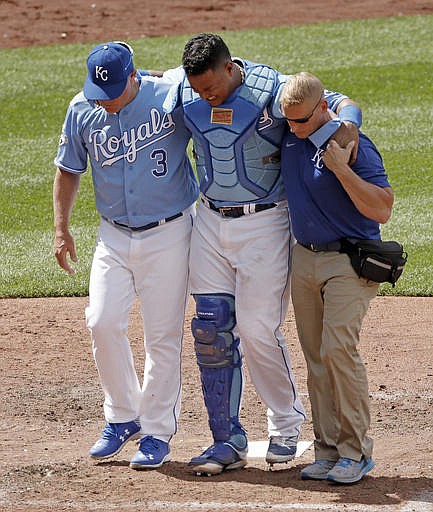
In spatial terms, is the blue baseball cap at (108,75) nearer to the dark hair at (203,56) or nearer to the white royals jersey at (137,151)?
the white royals jersey at (137,151)

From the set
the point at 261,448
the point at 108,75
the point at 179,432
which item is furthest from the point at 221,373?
the point at 108,75

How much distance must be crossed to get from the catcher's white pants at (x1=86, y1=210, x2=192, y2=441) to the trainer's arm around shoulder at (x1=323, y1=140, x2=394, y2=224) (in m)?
1.02

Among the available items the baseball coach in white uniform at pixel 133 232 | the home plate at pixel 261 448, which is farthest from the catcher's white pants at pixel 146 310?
the home plate at pixel 261 448

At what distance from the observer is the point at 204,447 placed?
5.73 meters

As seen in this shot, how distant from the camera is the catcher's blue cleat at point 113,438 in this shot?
542 centimetres

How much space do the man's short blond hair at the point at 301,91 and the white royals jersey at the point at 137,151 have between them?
2.42ft

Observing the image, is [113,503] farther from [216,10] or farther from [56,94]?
[216,10]

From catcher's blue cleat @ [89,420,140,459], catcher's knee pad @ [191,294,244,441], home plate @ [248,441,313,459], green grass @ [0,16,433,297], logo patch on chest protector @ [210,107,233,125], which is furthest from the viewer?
green grass @ [0,16,433,297]

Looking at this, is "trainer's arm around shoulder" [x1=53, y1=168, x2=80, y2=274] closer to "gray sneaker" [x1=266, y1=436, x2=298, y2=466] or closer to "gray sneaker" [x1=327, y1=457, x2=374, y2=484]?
"gray sneaker" [x1=266, y1=436, x2=298, y2=466]

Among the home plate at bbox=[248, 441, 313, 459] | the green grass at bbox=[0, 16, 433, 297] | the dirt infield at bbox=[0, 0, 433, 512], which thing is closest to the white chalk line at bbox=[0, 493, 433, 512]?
the dirt infield at bbox=[0, 0, 433, 512]

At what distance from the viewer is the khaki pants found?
489 cm

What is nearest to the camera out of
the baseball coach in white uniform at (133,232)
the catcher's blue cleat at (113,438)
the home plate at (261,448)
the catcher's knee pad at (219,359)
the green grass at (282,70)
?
the catcher's knee pad at (219,359)

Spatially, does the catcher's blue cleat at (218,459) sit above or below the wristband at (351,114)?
below

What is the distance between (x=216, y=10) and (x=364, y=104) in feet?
17.2
